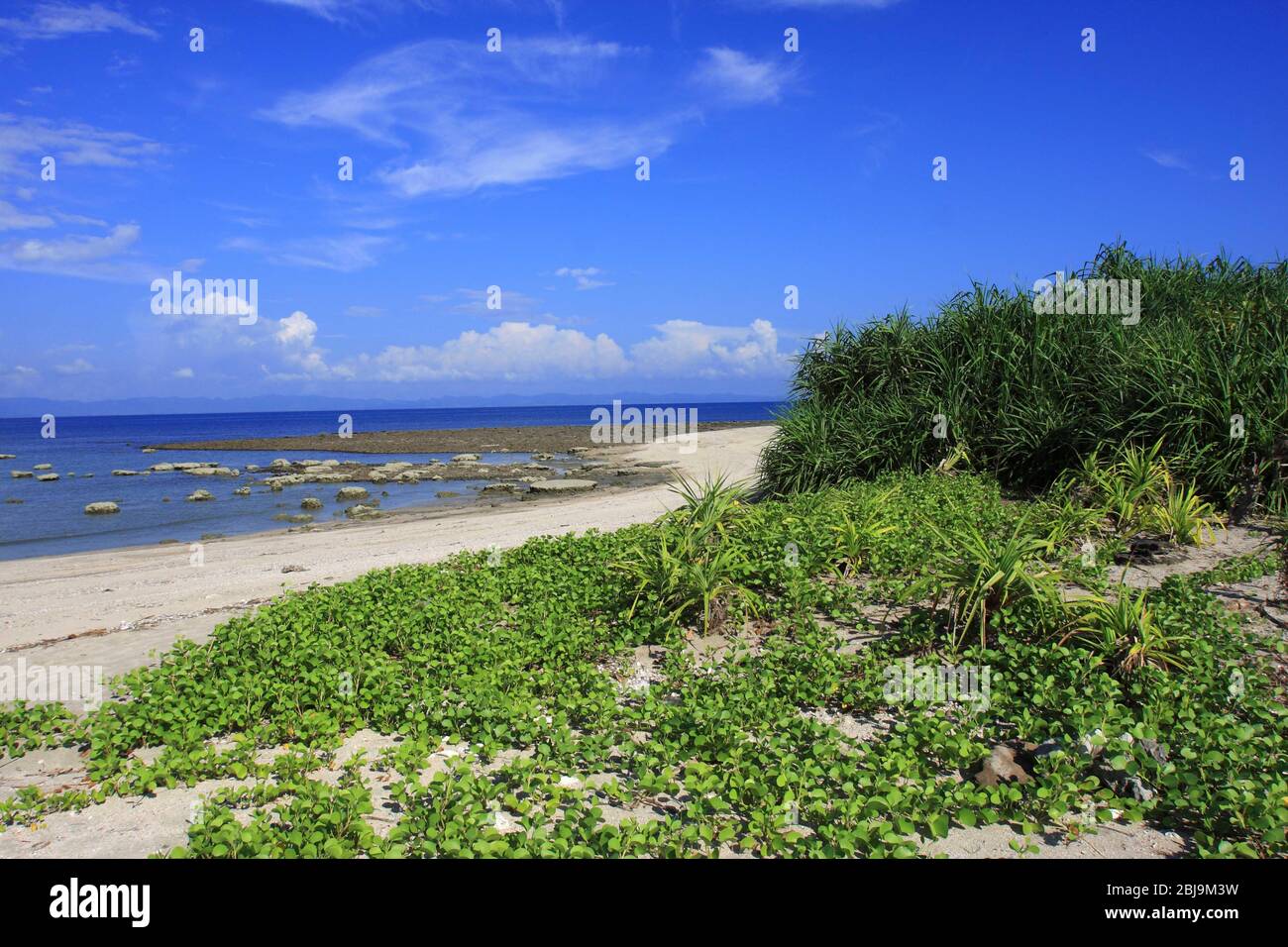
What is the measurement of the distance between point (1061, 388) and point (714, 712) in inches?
361

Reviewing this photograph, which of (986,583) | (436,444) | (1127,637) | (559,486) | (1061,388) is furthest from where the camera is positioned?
(436,444)

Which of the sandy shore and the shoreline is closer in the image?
the sandy shore

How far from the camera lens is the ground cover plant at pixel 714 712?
3.93 meters

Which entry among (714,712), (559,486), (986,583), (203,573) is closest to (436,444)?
(559,486)

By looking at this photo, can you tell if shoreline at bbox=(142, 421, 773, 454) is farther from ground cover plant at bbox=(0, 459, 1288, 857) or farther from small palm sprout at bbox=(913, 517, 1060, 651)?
small palm sprout at bbox=(913, 517, 1060, 651)

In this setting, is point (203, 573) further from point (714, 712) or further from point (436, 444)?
point (436, 444)

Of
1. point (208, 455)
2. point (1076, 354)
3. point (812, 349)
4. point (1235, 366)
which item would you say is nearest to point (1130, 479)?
point (1235, 366)

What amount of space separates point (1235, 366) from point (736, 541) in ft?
21.1

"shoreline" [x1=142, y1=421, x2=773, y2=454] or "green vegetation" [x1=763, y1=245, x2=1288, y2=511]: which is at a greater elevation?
"green vegetation" [x1=763, y1=245, x2=1288, y2=511]

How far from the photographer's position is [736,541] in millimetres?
7922

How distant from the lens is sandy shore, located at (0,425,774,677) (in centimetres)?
840

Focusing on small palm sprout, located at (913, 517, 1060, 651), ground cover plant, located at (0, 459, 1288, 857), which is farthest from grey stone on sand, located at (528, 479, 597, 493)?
small palm sprout, located at (913, 517, 1060, 651)

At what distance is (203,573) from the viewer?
12.1m

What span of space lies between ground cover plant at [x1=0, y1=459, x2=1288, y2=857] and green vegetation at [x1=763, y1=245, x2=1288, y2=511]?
8.64 feet
